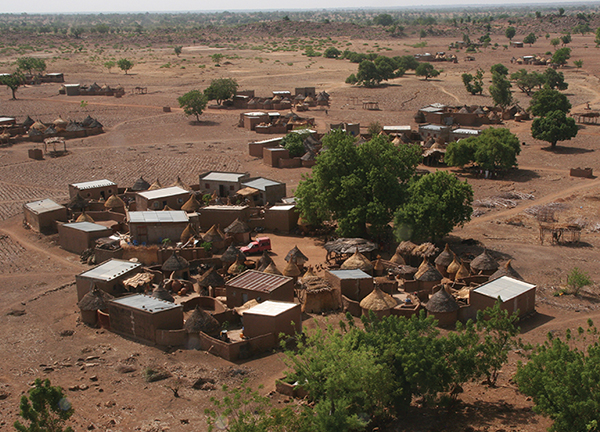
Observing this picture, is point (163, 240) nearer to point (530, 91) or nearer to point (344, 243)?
point (344, 243)

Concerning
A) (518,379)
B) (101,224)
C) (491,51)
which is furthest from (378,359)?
(491,51)

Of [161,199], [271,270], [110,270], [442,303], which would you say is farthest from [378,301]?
[161,199]

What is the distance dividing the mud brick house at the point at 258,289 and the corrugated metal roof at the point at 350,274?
2355mm

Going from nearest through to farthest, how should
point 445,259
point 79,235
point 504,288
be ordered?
point 504,288 < point 445,259 < point 79,235

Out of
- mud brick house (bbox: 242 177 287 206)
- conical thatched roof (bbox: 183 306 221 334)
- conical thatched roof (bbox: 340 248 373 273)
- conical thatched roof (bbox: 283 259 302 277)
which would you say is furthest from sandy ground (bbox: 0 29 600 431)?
mud brick house (bbox: 242 177 287 206)

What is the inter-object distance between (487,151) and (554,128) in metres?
11.3

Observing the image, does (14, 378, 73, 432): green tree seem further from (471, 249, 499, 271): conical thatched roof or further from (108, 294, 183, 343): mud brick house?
(471, 249, 499, 271): conical thatched roof

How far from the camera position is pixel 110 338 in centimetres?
2680

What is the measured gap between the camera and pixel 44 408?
1805 centimetres

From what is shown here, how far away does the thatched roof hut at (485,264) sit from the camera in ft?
104

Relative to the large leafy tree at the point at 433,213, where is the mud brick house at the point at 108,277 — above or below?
below

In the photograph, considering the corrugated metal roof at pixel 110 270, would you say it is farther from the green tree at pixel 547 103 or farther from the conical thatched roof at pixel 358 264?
the green tree at pixel 547 103

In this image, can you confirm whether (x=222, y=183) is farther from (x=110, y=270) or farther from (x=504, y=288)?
(x=504, y=288)

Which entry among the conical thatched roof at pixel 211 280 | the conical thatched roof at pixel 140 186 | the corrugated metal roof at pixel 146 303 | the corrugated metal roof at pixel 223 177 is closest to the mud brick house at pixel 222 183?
the corrugated metal roof at pixel 223 177
